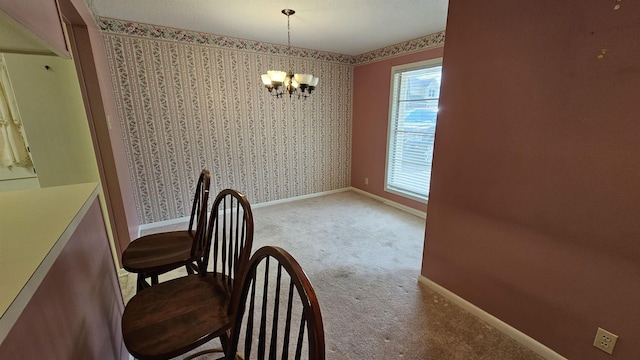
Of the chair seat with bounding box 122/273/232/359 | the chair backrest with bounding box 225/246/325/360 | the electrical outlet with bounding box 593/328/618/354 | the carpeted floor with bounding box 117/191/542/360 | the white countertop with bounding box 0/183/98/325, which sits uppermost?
the white countertop with bounding box 0/183/98/325

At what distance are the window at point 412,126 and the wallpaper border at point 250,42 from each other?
0.76ft

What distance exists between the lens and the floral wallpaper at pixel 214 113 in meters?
2.83

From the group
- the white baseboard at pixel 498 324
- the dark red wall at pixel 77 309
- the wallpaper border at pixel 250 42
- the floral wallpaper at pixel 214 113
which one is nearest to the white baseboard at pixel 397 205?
the floral wallpaper at pixel 214 113

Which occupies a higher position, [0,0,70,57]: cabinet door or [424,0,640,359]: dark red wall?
[0,0,70,57]: cabinet door

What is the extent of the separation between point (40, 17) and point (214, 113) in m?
2.41

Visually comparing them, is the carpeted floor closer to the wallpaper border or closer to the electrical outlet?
the electrical outlet

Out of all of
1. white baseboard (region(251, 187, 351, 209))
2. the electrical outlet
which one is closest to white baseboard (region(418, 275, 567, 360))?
the electrical outlet

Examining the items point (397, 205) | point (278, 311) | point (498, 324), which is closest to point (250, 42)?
point (397, 205)

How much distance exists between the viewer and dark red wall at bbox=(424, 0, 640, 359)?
3.80 ft

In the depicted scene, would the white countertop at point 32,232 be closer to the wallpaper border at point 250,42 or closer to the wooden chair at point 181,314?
the wooden chair at point 181,314

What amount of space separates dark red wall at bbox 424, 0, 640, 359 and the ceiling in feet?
3.11

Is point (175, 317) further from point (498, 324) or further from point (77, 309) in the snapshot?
point (498, 324)

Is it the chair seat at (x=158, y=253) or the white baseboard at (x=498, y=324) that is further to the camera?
the white baseboard at (x=498, y=324)

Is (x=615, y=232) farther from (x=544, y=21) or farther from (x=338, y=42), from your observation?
(x=338, y=42)
